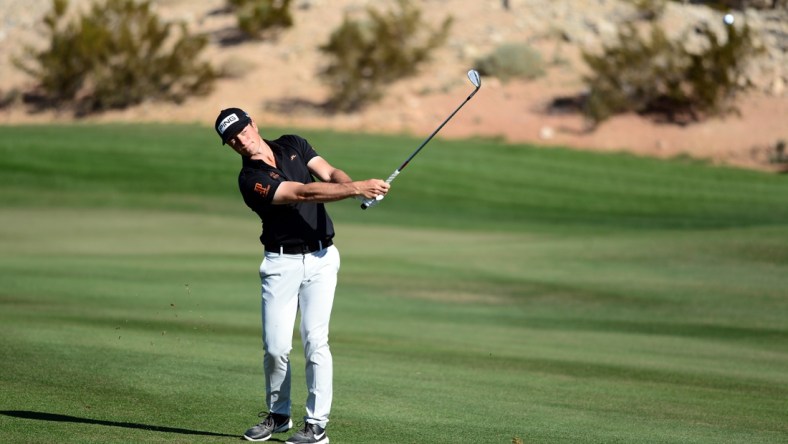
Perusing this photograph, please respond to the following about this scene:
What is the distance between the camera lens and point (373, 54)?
50875mm

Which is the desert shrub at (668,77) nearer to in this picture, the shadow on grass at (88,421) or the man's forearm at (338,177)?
the man's forearm at (338,177)

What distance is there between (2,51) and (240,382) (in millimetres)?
53272

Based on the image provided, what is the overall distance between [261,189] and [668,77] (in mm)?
40341

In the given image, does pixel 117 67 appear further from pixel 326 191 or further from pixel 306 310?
pixel 326 191

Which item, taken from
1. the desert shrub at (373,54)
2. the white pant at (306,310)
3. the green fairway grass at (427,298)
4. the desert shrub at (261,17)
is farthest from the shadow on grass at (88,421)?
the desert shrub at (261,17)

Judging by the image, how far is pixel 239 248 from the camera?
25641 mm

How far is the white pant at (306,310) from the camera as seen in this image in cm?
833

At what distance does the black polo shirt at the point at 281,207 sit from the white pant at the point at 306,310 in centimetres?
12

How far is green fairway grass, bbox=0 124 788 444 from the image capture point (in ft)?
32.0

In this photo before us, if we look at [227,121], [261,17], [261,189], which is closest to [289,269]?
[261,189]

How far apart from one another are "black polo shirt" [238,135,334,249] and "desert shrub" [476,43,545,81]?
41745 millimetres

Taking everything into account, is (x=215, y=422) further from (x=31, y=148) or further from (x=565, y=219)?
(x=31, y=148)

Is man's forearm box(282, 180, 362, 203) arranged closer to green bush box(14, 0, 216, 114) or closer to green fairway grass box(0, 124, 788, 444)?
green fairway grass box(0, 124, 788, 444)

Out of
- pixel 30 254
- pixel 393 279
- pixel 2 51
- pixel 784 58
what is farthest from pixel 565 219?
pixel 2 51
